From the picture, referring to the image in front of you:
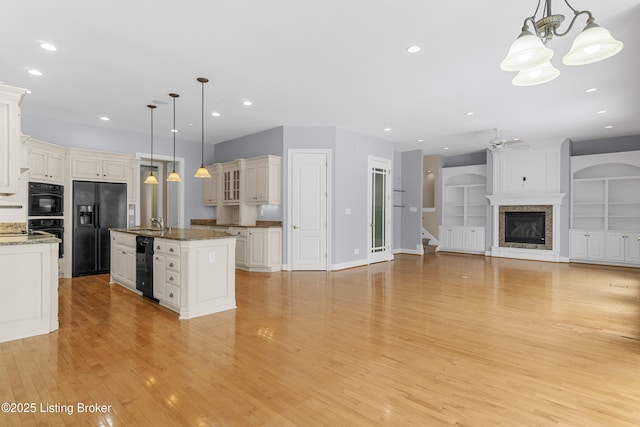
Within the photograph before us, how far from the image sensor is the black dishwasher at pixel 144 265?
4.42 m

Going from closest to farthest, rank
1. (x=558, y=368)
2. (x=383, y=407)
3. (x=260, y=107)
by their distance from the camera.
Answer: (x=383, y=407) < (x=558, y=368) < (x=260, y=107)

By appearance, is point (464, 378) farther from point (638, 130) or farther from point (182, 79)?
point (638, 130)

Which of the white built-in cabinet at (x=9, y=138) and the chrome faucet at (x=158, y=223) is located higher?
the white built-in cabinet at (x=9, y=138)

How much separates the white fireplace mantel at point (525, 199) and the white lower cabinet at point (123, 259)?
885cm

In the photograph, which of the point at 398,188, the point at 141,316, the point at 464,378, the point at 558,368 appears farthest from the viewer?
the point at 398,188

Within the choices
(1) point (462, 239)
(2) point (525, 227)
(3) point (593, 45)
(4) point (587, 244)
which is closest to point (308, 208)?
(3) point (593, 45)

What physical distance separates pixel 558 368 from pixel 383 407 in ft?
5.27

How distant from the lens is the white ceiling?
9.78 ft

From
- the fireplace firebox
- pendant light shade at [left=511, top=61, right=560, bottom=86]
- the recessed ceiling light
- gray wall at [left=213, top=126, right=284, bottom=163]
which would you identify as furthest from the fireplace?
the recessed ceiling light

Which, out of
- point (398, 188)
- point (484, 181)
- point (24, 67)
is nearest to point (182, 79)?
point (24, 67)

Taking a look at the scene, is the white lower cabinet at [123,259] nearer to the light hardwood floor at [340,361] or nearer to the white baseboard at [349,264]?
the light hardwood floor at [340,361]

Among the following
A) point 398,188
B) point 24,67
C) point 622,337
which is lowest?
point 622,337

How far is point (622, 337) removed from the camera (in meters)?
3.33

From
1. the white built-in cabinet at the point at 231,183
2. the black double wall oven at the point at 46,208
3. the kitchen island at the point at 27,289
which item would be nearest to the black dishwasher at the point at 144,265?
the kitchen island at the point at 27,289
